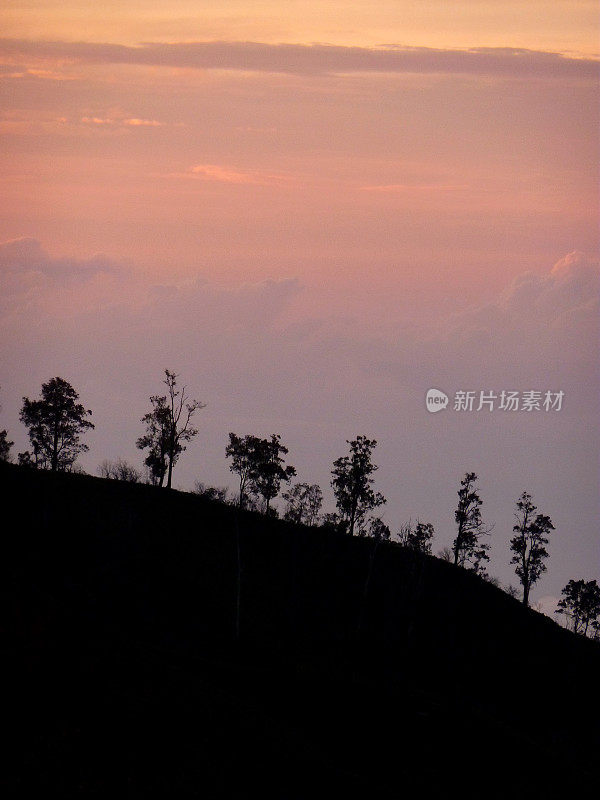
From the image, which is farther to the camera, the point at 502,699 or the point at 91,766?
the point at 502,699

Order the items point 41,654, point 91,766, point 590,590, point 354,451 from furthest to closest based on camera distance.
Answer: point 590,590
point 354,451
point 41,654
point 91,766

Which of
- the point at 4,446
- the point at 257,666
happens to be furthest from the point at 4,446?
the point at 257,666

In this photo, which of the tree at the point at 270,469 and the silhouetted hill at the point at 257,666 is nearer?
the silhouetted hill at the point at 257,666

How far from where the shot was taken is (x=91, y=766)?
1190 inches

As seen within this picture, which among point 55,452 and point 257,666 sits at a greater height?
point 55,452

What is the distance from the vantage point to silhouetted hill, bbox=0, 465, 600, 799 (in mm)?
32469

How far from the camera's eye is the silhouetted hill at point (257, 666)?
107 feet

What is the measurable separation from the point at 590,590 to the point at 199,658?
70746 mm

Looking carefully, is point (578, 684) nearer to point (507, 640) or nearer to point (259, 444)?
point (507, 640)

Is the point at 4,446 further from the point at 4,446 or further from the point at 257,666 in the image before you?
the point at 257,666

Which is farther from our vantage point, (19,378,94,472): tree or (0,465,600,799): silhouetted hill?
(19,378,94,472): tree

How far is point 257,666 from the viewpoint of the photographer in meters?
47.1

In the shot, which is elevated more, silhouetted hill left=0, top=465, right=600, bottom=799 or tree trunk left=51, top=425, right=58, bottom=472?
tree trunk left=51, top=425, right=58, bottom=472

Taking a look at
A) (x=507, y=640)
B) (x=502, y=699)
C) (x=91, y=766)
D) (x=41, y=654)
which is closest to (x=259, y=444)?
(x=507, y=640)
